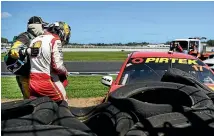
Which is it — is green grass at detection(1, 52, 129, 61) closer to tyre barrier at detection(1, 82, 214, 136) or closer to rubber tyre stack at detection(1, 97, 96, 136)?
tyre barrier at detection(1, 82, 214, 136)

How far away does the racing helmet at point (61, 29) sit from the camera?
485 cm

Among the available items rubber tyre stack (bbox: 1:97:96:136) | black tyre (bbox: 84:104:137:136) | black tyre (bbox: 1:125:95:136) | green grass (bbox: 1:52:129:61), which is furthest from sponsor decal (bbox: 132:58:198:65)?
green grass (bbox: 1:52:129:61)

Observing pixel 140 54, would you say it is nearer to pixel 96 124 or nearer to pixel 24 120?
pixel 96 124

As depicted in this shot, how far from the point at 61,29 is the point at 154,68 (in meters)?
2.05

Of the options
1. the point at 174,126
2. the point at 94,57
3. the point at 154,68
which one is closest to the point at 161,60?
the point at 154,68

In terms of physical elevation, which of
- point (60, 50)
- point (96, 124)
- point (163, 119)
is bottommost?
point (96, 124)

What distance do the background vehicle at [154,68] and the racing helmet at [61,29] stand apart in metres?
1.36

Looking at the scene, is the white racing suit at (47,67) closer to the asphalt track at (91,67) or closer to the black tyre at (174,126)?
the black tyre at (174,126)

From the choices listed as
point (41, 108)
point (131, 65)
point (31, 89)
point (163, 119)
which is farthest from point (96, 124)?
point (131, 65)

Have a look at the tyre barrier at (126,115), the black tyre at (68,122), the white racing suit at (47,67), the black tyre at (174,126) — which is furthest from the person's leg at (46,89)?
the black tyre at (174,126)

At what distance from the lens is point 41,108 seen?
325cm

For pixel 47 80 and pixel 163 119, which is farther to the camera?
pixel 47 80

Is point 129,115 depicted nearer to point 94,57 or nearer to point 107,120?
point 107,120

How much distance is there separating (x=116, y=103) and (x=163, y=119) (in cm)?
89
